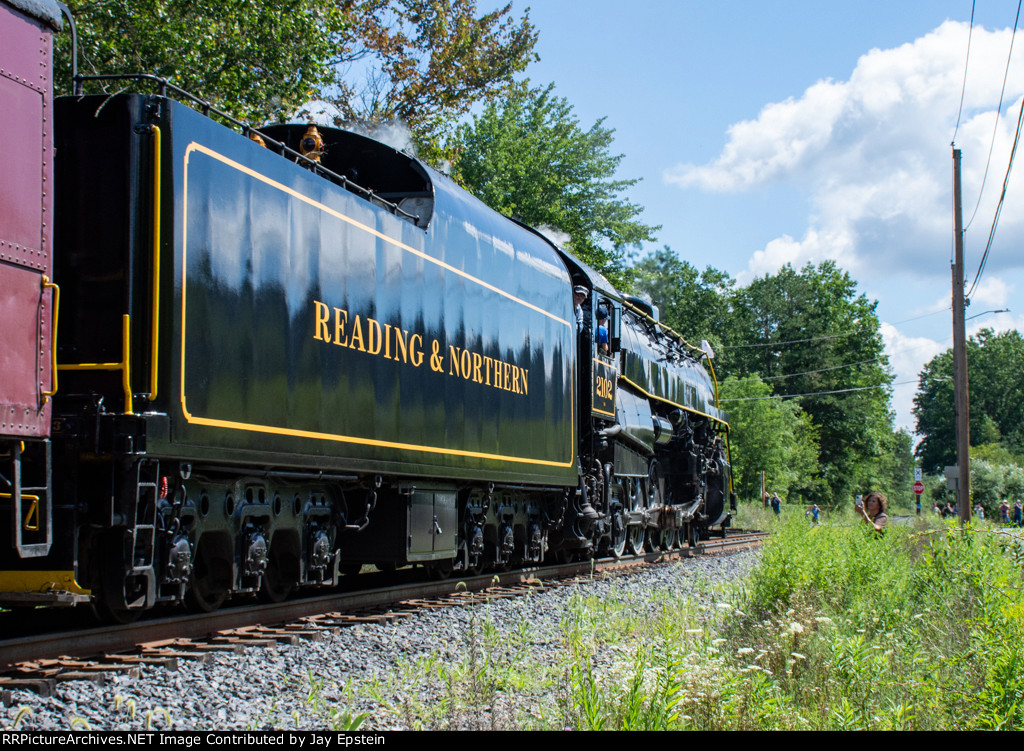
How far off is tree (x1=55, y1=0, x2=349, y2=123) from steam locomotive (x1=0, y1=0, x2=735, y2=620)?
7.16 m

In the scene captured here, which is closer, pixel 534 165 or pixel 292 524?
pixel 292 524

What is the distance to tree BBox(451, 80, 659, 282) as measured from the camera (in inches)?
1403

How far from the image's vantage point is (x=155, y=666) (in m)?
5.45

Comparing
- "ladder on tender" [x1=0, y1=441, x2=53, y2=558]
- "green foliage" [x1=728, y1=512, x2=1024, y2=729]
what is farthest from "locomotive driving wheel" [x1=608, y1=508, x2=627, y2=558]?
"ladder on tender" [x1=0, y1=441, x2=53, y2=558]

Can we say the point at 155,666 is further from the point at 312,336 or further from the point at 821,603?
the point at 821,603

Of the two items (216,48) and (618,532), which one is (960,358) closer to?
(618,532)

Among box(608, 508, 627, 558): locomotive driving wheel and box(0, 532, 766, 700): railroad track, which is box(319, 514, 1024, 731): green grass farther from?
box(608, 508, 627, 558): locomotive driving wheel

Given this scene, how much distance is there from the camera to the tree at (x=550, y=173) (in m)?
35.6

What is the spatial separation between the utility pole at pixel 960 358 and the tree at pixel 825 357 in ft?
149

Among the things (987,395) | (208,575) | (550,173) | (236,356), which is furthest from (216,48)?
(987,395)

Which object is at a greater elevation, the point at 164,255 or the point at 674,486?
the point at 164,255

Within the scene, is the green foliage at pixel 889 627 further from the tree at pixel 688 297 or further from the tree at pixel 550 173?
the tree at pixel 688 297
